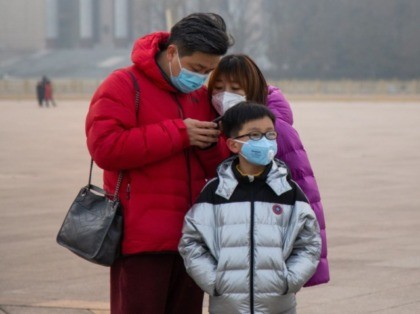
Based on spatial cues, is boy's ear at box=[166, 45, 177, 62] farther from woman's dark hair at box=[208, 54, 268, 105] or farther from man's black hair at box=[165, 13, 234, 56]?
woman's dark hair at box=[208, 54, 268, 105]

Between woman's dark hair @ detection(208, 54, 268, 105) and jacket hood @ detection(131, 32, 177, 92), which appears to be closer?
jacket hood @ detection(131, 32, 177, 92)

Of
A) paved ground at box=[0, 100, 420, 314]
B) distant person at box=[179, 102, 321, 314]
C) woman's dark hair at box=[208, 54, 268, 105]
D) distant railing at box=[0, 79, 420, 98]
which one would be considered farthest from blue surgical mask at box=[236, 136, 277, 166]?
distant railing at box=[0, 79, 420, 98]

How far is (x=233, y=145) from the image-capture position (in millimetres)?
4027

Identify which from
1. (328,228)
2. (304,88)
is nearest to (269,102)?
(328,228)

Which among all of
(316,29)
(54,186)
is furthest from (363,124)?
(316,29)

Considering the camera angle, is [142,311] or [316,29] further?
[316,29]

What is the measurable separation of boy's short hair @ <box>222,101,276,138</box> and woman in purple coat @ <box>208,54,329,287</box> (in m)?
0.10

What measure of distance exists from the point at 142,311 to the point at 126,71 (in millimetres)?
830

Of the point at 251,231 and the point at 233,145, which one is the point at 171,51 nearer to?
the point at 233,145

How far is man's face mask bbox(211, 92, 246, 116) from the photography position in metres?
4.11

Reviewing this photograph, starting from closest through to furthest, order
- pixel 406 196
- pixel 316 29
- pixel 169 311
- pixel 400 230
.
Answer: pixel 169 311
pixel 400 230
pixel 406 196
pixel 316 29

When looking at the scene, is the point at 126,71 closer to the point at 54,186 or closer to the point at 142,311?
the point at 142,311

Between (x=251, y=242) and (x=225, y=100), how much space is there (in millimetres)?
546

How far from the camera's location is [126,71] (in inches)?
160
